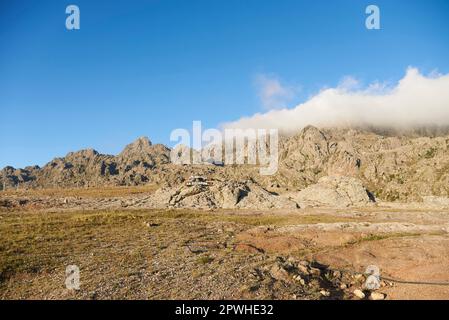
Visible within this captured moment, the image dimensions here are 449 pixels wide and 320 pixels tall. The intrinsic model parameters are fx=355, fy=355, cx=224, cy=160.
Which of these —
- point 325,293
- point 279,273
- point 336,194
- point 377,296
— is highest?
point 336,194

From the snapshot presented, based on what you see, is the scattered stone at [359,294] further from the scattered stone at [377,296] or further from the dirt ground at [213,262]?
the scattered stone at [377,296]

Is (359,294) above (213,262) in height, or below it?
below

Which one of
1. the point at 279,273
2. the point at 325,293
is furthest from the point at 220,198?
the point at 325,293

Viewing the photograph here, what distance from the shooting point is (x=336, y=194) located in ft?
347

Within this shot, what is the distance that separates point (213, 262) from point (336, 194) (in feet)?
279

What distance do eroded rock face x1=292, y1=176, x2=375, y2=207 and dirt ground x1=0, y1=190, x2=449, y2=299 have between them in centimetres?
5472

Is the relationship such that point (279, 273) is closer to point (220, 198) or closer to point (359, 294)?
point (359, 294)

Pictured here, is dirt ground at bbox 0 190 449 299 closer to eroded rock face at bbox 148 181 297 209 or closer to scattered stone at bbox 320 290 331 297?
scattered stone at bbox 320 290 331 297

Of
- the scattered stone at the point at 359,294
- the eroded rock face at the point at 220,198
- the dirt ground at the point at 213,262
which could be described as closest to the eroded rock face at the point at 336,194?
the eroded rock face at the point at 220,198

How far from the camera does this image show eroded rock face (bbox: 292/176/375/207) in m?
103
